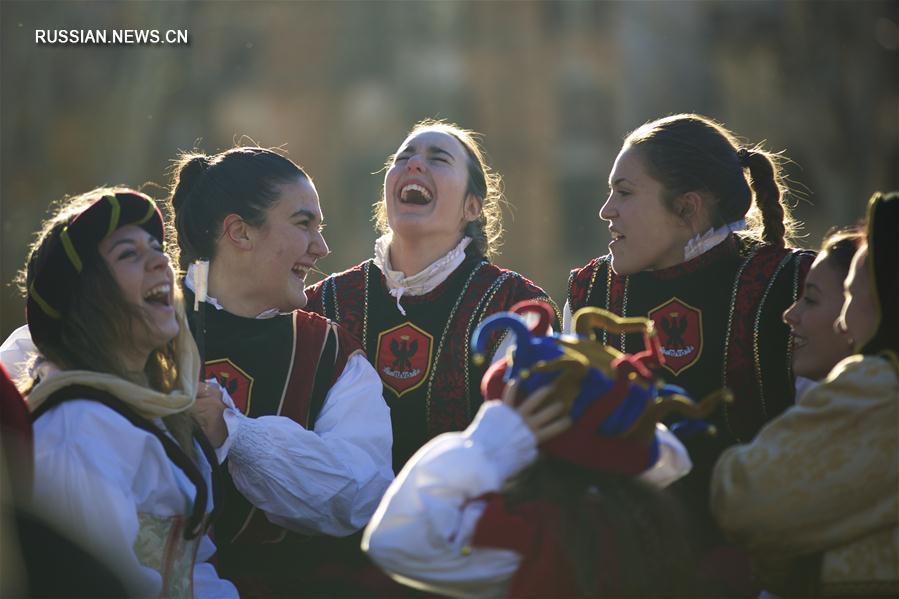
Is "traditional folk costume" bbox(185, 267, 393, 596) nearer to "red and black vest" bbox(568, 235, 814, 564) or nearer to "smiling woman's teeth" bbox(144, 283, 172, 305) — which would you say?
"smiling woman's teeth" bbox(144, 283, 172, 305)

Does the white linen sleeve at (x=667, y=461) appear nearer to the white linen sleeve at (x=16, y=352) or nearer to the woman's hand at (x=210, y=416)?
the woman's hand at (x=210, y=416)

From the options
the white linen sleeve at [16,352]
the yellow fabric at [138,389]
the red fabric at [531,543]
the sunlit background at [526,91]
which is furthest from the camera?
the sunlit background at [526,91]

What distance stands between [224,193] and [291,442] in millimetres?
963

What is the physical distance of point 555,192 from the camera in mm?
25047

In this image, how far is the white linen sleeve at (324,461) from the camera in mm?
3719

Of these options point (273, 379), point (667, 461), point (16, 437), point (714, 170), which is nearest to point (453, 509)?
point (667, 461)

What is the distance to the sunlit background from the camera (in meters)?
21.9

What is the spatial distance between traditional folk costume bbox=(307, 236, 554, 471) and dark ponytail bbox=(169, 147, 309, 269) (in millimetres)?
612

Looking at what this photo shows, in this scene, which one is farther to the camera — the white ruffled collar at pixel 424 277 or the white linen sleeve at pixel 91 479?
the white ruffled collar at pixel 424 277

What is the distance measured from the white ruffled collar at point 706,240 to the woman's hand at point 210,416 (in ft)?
5.54

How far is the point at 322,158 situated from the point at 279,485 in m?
20.8

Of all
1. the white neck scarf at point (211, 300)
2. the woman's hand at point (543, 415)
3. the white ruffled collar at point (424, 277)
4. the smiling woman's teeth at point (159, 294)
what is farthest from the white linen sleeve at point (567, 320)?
the woman's hand at point (543, 415)

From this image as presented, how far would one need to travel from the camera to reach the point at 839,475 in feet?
9.66

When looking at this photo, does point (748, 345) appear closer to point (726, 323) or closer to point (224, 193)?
point (726, 323)
